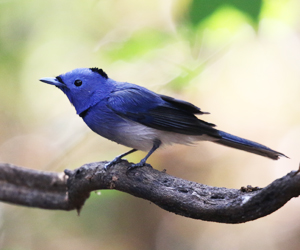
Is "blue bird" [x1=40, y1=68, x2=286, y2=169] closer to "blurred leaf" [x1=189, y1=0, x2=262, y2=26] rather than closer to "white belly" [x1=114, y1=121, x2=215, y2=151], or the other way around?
"white belly" [x1=114, y1=121, x2=215, y2=151]

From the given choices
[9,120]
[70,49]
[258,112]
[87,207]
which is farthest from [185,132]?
[9,120]

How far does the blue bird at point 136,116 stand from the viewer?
2441 millimetres

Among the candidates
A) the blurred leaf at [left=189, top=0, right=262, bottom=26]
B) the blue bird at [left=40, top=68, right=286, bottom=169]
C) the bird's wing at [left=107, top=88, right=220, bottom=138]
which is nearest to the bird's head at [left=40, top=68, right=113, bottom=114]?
the blue bird at [left=40, top=68, right=286, bottom=169]

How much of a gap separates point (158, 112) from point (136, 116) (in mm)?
167

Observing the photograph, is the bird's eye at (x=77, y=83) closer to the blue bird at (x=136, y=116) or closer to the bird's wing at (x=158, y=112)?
the blue bird at (x=136, y=116)

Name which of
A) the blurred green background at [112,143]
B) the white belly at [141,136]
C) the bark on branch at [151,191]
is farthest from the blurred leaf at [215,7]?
the blurred green background at [112,143]

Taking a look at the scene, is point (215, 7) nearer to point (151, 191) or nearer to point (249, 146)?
point (249, 146)

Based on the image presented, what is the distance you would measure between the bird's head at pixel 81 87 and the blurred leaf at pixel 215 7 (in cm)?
82

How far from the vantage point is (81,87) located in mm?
2607

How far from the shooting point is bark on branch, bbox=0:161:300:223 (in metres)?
1.55

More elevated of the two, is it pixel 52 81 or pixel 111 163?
pixel 52 81

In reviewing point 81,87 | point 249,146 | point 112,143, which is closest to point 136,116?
point 81,87

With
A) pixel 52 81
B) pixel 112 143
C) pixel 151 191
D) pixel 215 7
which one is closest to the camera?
pixel 151 191

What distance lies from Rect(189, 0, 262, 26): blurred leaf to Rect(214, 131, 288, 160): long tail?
0.79 metres
